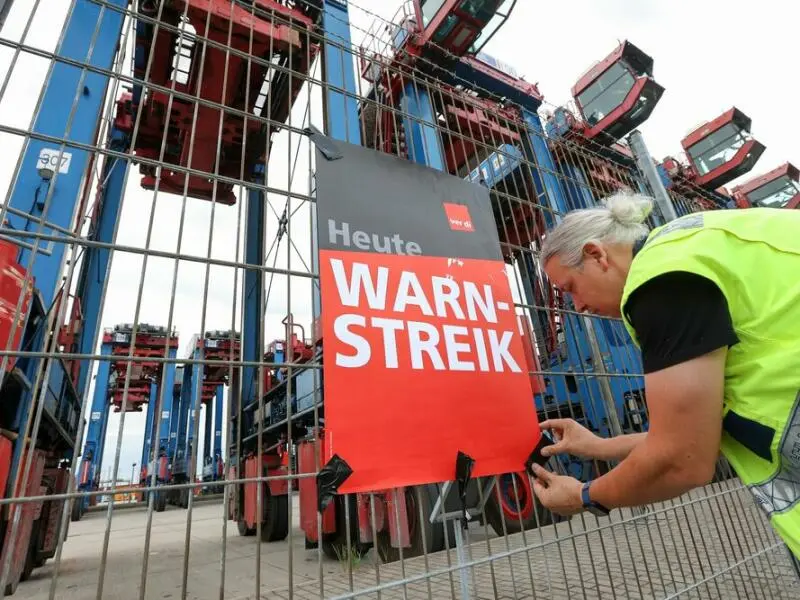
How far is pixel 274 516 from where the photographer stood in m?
4.95

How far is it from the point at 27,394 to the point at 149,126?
545 centimetres

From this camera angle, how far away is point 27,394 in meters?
2.91

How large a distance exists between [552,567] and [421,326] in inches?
95.8

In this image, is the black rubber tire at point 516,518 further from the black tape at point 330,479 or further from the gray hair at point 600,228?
the gray hair at point 600,228

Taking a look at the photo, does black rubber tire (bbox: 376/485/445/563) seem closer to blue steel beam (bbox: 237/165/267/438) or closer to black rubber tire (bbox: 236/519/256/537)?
black rubber tire (bbox: 236/519/256/537)

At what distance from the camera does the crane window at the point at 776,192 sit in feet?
54.2

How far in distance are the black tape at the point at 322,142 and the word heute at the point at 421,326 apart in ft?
1.67

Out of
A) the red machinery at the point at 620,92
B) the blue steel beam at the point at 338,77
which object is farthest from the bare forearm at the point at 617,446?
the red machinery at the point at 620,92

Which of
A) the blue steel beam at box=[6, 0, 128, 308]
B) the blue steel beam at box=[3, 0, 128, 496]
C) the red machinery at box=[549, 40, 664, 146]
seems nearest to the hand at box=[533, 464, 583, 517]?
the blue steel beam at box=[3, 0, 128, 496]

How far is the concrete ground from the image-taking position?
1901 mm

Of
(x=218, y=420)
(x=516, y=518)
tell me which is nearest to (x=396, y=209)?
(x=516, y=518)

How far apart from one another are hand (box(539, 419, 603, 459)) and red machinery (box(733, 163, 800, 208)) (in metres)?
19.5

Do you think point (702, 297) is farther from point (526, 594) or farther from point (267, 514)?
point (267, 514)

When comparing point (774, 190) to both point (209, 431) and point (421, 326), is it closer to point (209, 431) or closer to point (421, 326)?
point (421, 326)
